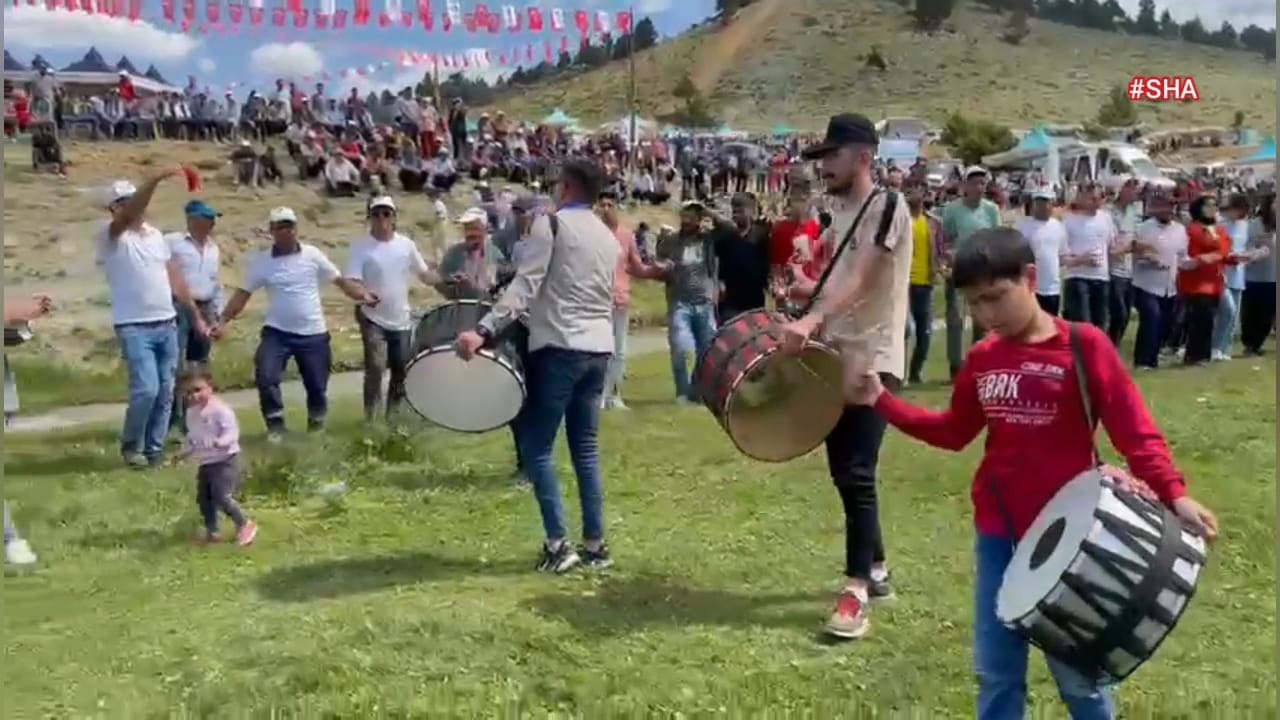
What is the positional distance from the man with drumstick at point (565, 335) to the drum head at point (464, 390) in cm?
10

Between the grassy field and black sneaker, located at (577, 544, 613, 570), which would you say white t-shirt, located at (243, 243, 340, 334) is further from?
black sneaker, located at (577, 544, 613, 570)

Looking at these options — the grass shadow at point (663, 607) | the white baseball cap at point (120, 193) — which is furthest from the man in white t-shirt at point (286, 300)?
the grass shadow at point (663, 607)

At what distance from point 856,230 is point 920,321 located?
7.74m

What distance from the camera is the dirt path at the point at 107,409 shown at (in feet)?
41.5

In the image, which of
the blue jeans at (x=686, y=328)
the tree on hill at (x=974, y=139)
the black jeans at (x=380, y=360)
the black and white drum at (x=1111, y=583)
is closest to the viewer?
the black and white drum at (x=1111, y=583)

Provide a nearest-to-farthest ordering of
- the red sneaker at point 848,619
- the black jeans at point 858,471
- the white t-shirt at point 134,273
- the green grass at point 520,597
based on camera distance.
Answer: the green grass at point 520,597 < the red sneaker at point 848,619 < the black jeans at point 858,471 < the white t-shirt at point 134,273

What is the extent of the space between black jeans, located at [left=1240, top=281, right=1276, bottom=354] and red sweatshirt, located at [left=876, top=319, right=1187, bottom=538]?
12463 mm

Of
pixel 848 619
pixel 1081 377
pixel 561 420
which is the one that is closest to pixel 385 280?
pixel 561 420

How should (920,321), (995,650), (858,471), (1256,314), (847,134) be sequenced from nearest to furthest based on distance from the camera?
(995,650), (847,134), (858,471), (920,321), (1256,314)

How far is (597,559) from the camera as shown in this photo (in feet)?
21.8

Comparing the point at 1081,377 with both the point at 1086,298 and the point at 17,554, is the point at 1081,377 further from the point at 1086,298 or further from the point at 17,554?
the point at 1086,298

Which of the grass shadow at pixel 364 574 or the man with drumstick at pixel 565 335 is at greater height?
the man with drumstick at pixel 565 335

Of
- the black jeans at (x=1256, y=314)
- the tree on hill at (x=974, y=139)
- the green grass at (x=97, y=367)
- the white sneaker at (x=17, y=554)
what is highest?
the white sneaker at (x=17, y=554)

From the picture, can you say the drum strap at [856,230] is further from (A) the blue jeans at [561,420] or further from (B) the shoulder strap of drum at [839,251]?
(A) the blue jeans at [561,420]
